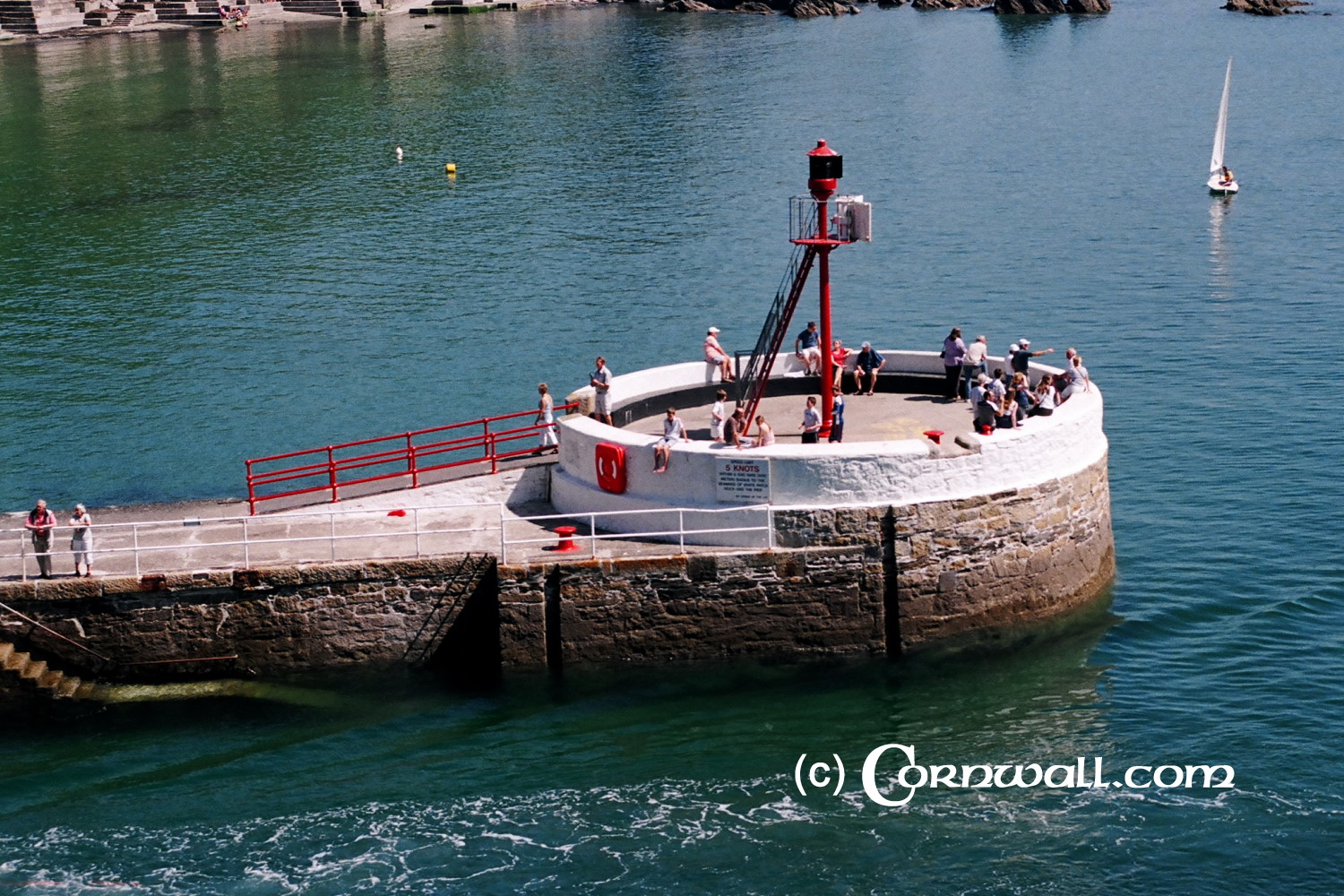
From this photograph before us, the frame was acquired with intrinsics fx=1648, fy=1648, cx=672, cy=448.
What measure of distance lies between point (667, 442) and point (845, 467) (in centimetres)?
345

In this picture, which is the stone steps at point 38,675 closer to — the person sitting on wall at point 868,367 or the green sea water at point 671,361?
the green sea water at point 671,361

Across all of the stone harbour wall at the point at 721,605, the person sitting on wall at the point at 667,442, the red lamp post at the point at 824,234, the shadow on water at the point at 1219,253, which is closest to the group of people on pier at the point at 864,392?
the person sitting on wall at the point at 667,442

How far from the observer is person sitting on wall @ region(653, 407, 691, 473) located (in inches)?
1212

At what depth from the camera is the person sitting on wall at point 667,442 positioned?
101 feet

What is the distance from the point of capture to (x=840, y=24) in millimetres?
146625

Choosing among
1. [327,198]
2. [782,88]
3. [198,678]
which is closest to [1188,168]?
[782,88]

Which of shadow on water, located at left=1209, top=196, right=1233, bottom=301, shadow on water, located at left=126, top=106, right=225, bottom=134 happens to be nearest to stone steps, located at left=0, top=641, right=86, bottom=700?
shadow on water, located at left=1209, top=196, right=1233, bottom=301

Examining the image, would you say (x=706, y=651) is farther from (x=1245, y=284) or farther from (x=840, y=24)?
(x=840, y=24)

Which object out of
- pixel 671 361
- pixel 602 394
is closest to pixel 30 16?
pixel 671 361

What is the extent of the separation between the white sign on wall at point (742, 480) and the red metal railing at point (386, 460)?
172 inches

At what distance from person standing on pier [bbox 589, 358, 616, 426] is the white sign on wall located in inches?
155

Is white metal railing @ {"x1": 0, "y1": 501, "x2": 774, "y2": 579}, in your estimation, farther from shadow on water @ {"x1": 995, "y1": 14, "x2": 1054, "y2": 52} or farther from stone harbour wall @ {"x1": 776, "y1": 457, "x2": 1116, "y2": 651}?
shadow on water @ {"x1": 995, "y1": 14, "x2": 1054, "y2": 52}

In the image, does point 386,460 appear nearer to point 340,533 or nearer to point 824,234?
point 340,533

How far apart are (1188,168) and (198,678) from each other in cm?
6457
